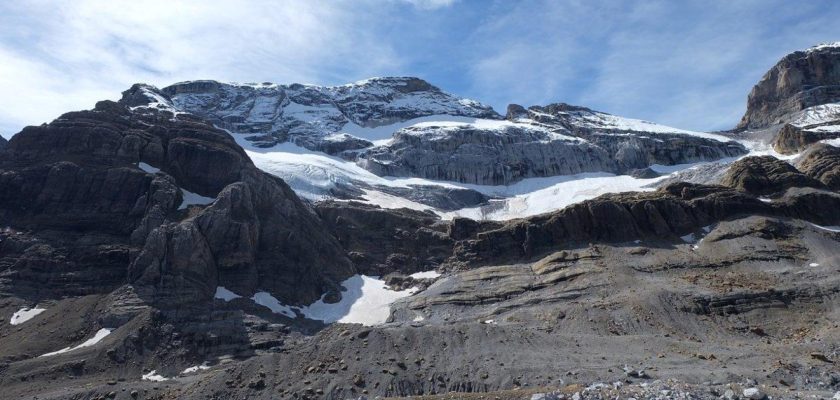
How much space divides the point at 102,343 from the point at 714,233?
215ft

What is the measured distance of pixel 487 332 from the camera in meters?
57.2

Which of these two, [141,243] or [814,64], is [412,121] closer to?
[814,64]

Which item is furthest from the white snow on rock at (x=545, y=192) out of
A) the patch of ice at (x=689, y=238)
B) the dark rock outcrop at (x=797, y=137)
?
the patch of ice at (x=689, y=238)

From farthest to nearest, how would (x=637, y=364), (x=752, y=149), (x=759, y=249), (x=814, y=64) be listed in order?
(x=814, y=64) → (x=752, y=149) → (x=759, y=249) → (x=637, y=364)

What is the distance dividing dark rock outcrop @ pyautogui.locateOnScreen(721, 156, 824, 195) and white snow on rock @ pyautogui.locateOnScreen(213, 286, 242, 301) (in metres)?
65.4

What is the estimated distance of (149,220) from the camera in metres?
80.4

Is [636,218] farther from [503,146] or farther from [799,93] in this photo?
[799,93]

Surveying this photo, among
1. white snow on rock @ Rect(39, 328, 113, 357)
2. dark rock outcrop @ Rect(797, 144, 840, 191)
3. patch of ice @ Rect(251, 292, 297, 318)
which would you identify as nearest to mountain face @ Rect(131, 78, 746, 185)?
dark rock outcrop @ Rect(797, 144, 840, 191)

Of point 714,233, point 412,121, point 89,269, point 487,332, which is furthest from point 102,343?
point 412,121

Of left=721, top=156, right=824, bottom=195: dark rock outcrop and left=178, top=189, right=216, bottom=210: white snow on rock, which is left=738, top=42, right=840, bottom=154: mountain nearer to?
left=721, top=156, right=824, bottom=195: dark rock outcrop

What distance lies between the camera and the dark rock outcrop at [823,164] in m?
93.2

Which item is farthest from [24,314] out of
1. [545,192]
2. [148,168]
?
[545,192]

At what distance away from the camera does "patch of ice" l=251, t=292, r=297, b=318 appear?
76812 millimetres

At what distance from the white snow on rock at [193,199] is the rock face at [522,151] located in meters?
73.8
